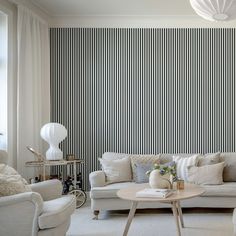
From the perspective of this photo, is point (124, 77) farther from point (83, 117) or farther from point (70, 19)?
point (70, 19)

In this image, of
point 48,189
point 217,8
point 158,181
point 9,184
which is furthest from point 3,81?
point 217,8

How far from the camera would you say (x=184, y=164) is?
498 cm

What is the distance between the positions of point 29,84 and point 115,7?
172 centimetres

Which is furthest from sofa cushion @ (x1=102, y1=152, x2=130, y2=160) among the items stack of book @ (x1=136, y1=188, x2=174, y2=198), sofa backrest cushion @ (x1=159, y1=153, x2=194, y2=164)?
stack of book @ (x1=136, y1=188, x2=174, y2=198)

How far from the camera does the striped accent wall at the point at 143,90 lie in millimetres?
5680

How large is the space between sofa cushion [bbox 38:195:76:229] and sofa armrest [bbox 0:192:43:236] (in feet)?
0.24

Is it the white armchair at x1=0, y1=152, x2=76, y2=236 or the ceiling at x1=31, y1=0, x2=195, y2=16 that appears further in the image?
the ceiling at x1=31, y1=0, x2=195, y2=16

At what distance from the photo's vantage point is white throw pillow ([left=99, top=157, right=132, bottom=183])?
16.1 ft

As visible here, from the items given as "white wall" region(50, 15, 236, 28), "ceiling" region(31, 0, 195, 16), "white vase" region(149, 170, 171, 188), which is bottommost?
"white vase" region(149, 170, 171, 188)

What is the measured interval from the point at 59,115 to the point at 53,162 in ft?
3.64

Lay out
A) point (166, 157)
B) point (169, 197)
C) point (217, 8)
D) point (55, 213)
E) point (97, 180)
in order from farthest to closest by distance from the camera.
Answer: point (166, 157) → point (97, 180) → point (169, 197) → point (55, 213) → point (217, 8)

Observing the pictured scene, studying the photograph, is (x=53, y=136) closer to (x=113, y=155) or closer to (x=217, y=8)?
(x=113, y=155)

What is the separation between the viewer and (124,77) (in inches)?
226

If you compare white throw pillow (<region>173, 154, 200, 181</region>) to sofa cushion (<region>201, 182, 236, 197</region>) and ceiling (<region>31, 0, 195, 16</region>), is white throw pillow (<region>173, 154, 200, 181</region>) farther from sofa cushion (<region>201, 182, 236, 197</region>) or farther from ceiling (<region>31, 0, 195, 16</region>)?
ceiling (<region>31, 0, 195, 16</region>)
